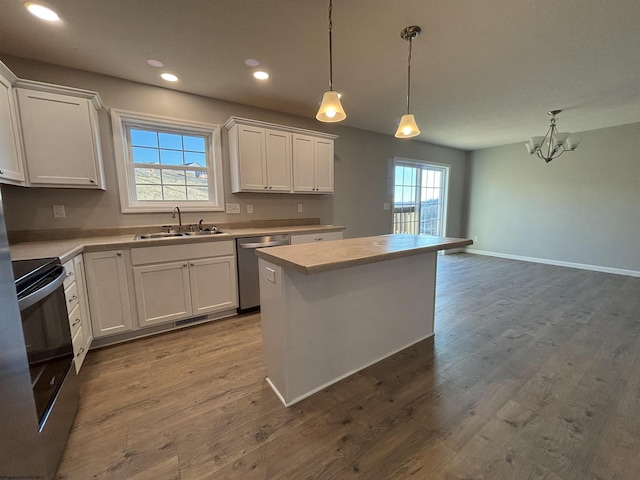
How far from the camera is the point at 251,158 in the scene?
10.2 ft

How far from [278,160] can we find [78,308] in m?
2.40

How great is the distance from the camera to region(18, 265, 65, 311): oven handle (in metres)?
1.07

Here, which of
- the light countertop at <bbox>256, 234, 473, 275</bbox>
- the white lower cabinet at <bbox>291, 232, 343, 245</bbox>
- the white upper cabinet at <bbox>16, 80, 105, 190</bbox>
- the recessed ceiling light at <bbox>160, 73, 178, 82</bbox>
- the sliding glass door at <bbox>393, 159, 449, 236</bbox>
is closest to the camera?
A: the light countertop at <bbox>256, 234, 473, 275</bbox>

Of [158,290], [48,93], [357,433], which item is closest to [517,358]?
[357,433]

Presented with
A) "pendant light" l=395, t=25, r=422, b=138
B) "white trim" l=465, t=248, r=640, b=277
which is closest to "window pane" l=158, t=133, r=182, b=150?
"pendant light" l=395, t=25, r=422, b=138

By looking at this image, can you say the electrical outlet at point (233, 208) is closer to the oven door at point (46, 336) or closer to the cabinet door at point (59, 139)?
the cabinet door at point (59, 139)

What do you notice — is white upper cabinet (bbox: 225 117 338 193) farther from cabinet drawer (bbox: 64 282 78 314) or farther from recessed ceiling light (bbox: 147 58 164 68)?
cabinet drawer (bbox: 64 282 78 314)

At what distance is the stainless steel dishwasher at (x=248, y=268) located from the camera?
285cm

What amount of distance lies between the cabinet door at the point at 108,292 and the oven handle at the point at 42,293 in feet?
2.34

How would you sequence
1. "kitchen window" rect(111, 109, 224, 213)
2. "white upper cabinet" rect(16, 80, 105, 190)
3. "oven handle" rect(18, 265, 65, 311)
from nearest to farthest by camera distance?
1. "oven handle" rect(18, 265, 65, 311)
2. "white upper cabinet" rect(16, 80, 105, 190)
3. "kitchen window" rect(111, 109, 224, 213)

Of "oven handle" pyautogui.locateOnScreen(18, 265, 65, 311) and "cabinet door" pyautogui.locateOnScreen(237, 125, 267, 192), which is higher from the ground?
"cabinet door" pyautogui.locateOnScreen(237, 125, 267, 192)

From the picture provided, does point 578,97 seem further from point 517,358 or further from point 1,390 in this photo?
point 1,390

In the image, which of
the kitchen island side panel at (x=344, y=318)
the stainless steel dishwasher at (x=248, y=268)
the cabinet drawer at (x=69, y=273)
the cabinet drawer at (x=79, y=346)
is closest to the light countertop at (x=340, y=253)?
the kitchen island side panel at (x=344, y=318)

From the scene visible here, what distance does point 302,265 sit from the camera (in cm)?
130
